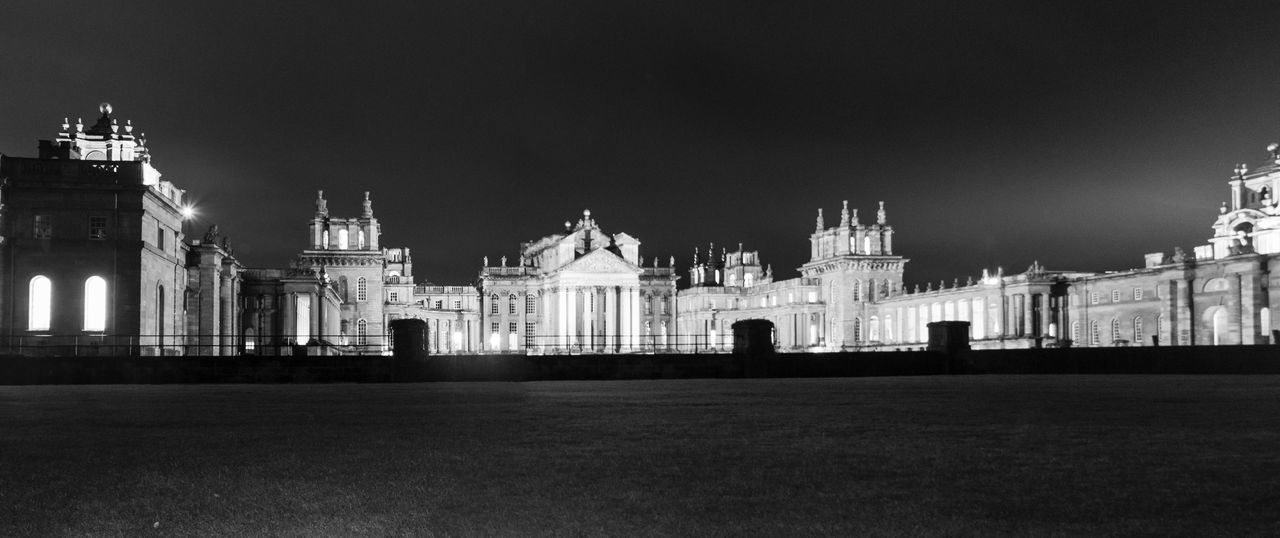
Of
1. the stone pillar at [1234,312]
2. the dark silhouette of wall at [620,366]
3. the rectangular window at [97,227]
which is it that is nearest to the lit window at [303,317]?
the rectangular window at [97,227]

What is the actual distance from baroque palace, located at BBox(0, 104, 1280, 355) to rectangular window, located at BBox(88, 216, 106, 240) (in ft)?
0.28

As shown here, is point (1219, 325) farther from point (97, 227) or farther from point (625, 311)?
point (97, 227)

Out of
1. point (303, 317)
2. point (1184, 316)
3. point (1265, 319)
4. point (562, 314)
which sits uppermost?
point (562, 314)

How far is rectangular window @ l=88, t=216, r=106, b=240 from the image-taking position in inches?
1677

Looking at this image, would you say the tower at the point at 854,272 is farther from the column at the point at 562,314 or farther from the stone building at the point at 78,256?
the stone building at the point at 78,256

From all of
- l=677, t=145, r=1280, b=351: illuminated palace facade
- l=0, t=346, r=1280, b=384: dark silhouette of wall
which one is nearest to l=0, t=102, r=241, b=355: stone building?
l=0, t=346, r=1280, b=384: dark silhouette of wall

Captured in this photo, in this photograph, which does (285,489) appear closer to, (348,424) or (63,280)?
(348,424)

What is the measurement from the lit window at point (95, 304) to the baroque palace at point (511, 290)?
0.21 feet

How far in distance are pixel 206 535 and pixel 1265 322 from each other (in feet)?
286

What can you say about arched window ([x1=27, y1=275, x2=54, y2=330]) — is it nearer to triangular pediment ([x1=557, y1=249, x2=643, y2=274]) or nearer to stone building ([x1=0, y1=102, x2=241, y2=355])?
stone building ([x1=0, y1=102, x2=241, y2=355])

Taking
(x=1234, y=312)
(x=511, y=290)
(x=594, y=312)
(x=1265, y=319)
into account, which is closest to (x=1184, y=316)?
(x=1234, y=312)

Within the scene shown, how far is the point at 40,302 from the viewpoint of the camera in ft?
139

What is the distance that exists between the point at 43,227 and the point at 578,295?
285 ft

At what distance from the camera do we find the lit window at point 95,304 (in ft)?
140
